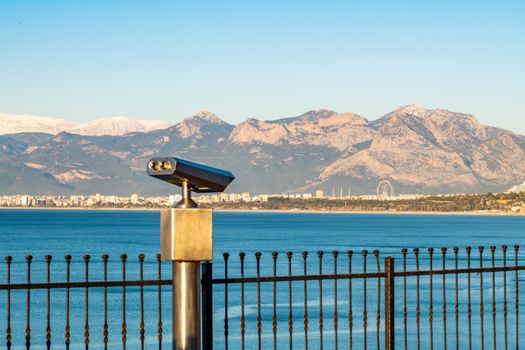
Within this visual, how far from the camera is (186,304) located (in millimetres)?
6082

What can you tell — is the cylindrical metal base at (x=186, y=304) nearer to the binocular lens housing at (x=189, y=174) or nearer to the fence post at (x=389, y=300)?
the binocular lens housing at (x=189, y=174)

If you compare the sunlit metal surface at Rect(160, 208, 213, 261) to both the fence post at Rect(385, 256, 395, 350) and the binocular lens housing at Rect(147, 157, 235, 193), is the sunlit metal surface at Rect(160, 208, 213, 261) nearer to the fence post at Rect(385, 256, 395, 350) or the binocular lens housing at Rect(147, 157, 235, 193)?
the binocular lens housing at Rect(147, 157, 235, 193)

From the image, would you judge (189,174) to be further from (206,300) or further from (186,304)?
(206,300)

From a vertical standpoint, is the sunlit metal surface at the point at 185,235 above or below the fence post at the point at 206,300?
above

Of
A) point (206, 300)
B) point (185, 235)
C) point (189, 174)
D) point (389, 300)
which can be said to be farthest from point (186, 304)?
point (389, 300)

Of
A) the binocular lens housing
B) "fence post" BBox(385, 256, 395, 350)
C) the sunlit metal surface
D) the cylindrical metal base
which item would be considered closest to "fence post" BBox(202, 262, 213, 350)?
the binocular lens housing

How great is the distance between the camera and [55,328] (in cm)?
3506

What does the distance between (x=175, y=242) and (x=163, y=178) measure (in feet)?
1.38

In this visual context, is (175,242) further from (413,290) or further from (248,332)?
(413,290)

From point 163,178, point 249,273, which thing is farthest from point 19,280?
point 163,178

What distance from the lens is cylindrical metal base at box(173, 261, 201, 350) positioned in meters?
6.07

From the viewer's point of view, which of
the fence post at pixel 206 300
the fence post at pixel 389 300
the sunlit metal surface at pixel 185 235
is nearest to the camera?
the sunlit metal surface at pixel 185 235

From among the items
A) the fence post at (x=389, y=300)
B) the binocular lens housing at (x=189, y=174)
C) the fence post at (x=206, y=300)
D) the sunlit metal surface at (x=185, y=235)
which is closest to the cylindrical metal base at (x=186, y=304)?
the sunlit metal surface at (x=185, y=235)

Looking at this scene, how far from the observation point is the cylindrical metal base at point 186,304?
6070 mm
